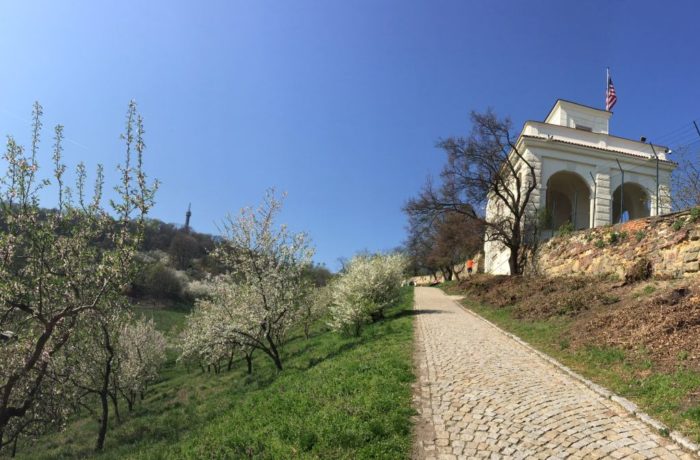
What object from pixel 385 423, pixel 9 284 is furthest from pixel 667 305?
pixel 9 284

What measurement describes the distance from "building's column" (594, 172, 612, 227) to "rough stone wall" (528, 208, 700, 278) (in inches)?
377

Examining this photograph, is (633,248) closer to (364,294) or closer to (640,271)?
(640,271)

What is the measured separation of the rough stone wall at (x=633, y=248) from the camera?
1056 cm

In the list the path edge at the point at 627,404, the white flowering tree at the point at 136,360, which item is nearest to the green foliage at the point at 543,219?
the path edge at the point at 627,404

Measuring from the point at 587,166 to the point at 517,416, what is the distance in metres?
26.6

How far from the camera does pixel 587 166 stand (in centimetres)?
2686

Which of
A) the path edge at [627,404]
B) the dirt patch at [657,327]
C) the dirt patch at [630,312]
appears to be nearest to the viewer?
the path edge at [627,404]

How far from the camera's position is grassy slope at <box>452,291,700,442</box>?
15.6 ft

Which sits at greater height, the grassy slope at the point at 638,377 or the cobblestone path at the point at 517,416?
the grassy slope at the point at 638,377

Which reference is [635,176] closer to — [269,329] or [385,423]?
[269,329]

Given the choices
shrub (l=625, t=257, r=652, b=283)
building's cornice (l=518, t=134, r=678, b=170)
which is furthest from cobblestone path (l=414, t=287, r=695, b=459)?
building's cornice (l=518, t=134, r=678, b=170)

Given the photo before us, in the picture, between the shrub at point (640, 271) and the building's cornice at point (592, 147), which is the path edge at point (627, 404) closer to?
the shrub at point (640, 271)

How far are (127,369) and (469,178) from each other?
19402 millimetres

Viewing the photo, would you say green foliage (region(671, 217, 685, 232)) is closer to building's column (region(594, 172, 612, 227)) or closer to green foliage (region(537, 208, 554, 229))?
green foliage (region(537, 208, 554, 229))
